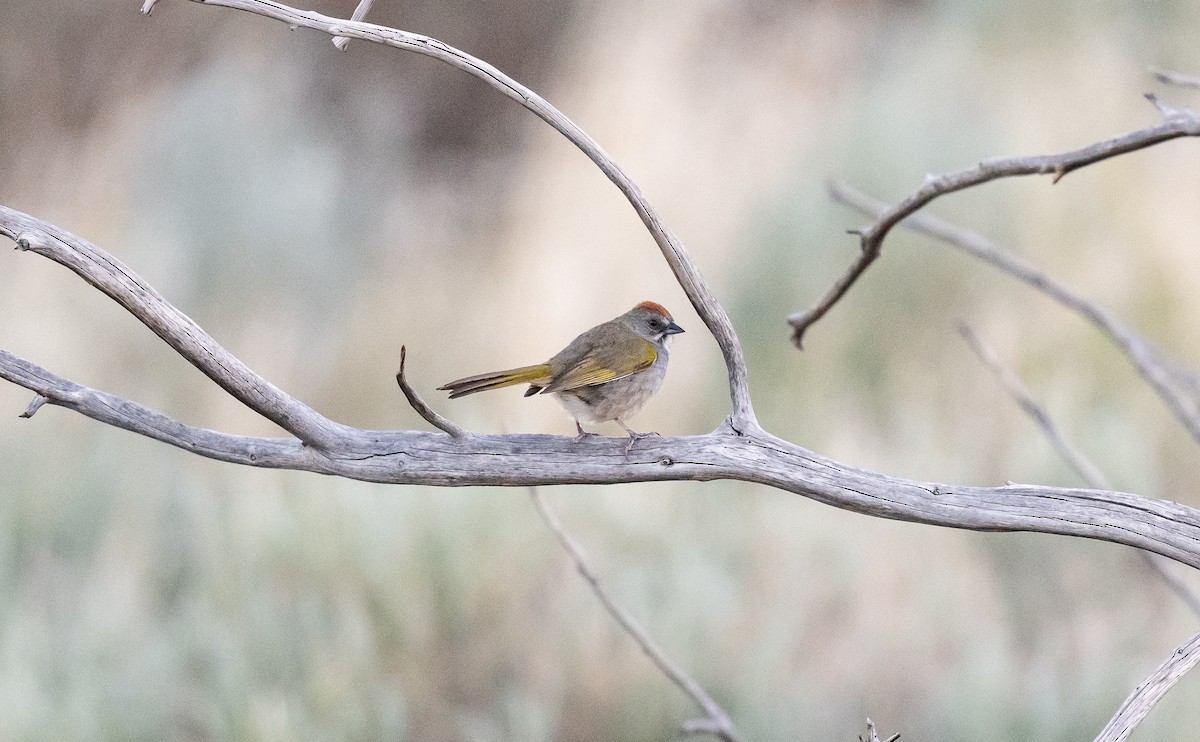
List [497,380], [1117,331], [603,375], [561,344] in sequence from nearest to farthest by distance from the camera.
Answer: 1. [497,380]
2. [603,375]
3. [1117,331]
4. [561,344]

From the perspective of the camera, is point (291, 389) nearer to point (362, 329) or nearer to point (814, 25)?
point (362, 329)

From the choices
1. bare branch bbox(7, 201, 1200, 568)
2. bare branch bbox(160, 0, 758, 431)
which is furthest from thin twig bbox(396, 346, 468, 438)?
bare branch bbox(160, 0, 758, 431)

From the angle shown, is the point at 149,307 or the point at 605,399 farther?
the point at 605,399

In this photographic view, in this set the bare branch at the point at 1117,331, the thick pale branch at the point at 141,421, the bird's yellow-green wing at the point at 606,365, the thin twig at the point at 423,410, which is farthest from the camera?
the bare branch at the point at 1117,331

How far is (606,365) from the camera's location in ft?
10.2

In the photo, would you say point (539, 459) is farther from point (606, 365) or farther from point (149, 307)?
point (606, 365)

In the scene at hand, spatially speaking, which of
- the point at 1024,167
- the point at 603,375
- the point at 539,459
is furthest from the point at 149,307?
the point at 1024,167

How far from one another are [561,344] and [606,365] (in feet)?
11.1

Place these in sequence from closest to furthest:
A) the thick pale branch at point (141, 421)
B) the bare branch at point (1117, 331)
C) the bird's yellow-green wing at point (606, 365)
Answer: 1. the thick pale branch at point (141, 421)
2. the bird's yellow-green wing at point (606, 365)
3. the bare branch at point (1117, 331)

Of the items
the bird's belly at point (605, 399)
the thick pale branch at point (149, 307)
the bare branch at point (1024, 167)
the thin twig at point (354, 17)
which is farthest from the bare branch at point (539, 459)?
the bird's belly at point (605, 399)

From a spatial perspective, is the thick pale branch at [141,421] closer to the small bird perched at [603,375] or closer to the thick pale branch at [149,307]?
the thick pale branch at [149,307]

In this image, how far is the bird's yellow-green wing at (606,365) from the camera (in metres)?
3.05

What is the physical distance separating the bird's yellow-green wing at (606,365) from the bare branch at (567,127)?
804 millimetres

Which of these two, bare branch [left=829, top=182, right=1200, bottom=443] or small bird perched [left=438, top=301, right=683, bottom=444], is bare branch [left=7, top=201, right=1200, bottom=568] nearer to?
small bird perched [left=438, top=301, right=683, bottom=444]
